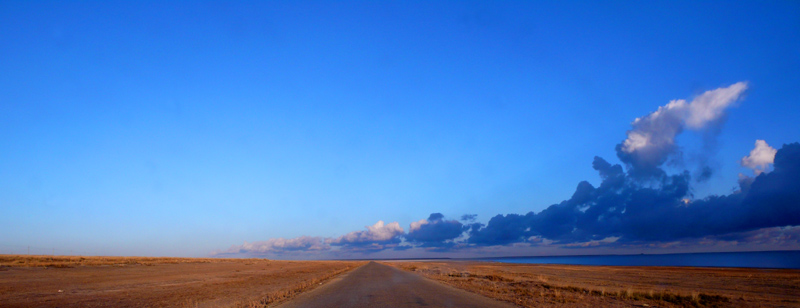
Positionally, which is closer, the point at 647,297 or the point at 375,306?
the point at 375,306

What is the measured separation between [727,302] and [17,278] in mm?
46137

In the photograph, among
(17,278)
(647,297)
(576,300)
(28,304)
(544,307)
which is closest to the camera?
(544,307)

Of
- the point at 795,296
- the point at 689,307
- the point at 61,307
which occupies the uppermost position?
the point at 61,307

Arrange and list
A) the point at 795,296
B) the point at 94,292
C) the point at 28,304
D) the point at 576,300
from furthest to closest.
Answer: the point at 795,296 < the point at 94,292 < the point at 576,300 < the point at 28,304

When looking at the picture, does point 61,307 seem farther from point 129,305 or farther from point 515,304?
point 515,304

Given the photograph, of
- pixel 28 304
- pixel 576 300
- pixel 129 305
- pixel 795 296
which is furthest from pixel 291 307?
pixel 795 296

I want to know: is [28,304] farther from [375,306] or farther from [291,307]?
[375,306]

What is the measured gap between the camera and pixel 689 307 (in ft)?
58.4

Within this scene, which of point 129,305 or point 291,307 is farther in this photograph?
point 129,305

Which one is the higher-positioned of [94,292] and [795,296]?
[94,292]

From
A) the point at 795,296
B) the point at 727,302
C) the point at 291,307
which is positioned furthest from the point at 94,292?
the point at 795,296

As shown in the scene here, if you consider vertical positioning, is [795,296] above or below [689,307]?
below

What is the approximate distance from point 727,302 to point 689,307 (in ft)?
12.2

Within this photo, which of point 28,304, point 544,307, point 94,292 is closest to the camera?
point 544,307
